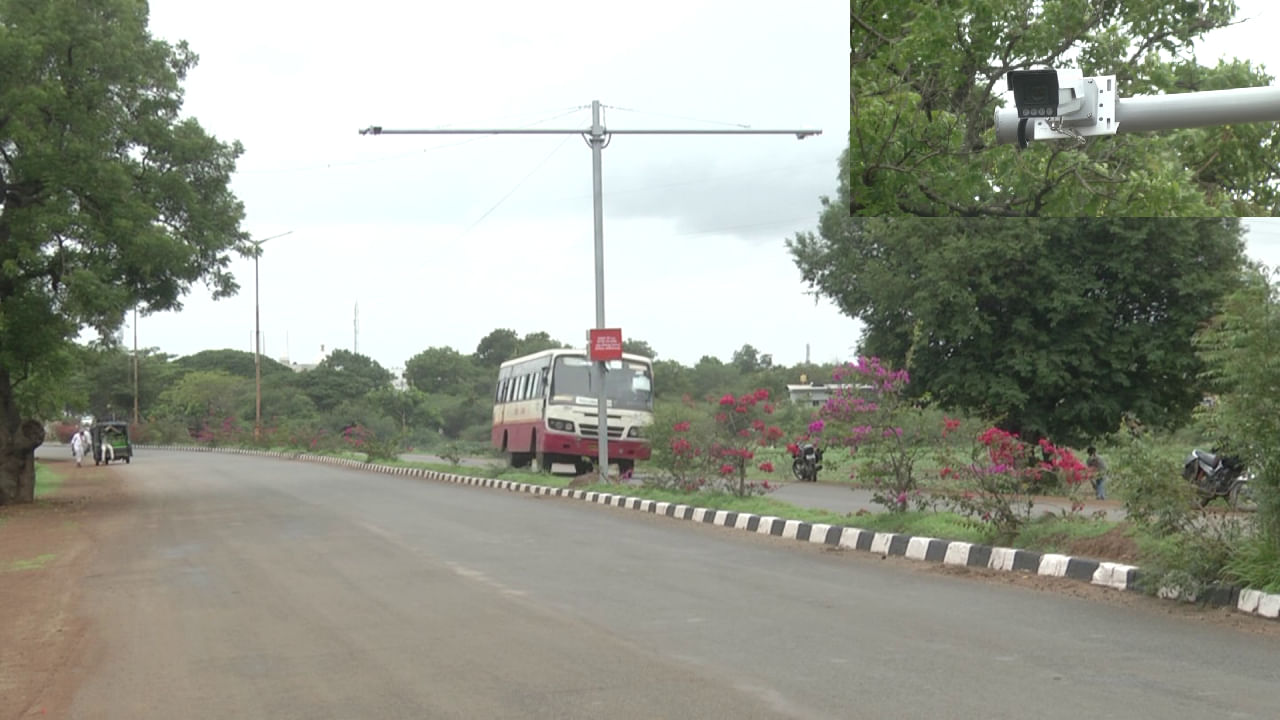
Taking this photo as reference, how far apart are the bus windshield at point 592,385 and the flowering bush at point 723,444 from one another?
8522 millimetres

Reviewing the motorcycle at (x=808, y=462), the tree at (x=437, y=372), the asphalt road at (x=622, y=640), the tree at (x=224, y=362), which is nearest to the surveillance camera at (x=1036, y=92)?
the asphalt road at (x=622, y=640)

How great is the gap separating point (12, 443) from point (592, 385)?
12398mm

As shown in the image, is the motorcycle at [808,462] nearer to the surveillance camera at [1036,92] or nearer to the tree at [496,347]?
the surveillance camera at [1036,92]

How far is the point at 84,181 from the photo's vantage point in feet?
64.3

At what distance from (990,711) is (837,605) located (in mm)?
3199

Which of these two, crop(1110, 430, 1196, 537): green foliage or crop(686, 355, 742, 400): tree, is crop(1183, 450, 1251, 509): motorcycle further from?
crop(686, 355, 742, 400): tree

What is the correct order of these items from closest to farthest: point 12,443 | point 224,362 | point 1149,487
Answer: point 1149,487, point 12,443, point 224,362

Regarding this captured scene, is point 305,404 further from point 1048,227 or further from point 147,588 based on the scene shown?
point 147,588

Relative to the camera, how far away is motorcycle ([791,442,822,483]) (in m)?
29.4

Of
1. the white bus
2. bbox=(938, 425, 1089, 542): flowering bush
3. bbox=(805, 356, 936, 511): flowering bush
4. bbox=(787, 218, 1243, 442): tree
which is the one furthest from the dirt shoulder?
bbox=(787, 218, 1243, 442): tree

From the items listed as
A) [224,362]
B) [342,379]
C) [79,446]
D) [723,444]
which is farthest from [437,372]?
[723,444]

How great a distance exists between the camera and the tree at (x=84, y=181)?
1928 centimetres

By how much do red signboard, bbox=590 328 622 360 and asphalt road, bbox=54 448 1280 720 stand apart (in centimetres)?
1028

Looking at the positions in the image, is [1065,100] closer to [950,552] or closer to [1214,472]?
[950,552]
